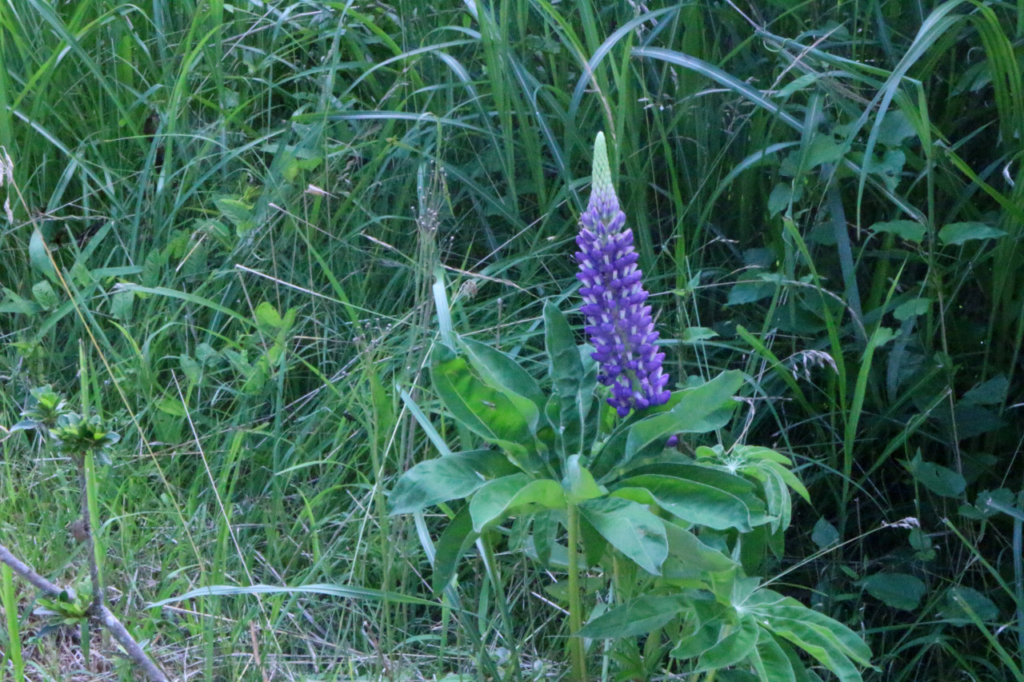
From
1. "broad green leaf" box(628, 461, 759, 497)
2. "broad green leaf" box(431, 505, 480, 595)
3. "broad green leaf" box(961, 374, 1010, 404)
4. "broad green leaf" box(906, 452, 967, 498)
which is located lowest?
"broad green leaf" box(906, 452, 967, 498)

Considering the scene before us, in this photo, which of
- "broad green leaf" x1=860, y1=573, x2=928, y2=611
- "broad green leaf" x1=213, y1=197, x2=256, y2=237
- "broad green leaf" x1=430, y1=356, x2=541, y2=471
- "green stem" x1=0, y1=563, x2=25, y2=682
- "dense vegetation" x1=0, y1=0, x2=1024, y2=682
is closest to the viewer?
"broad green leaf" x1=430, y1=356, x2=541, y2=471

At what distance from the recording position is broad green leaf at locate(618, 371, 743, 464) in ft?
4.47

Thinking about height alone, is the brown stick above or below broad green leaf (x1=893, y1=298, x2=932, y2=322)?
below

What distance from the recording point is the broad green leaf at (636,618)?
52.8 inches

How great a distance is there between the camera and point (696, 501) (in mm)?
1330

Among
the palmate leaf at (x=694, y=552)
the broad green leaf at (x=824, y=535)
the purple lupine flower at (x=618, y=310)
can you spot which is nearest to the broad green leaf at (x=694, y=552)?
the palmate leaf at (x=694, y=552)

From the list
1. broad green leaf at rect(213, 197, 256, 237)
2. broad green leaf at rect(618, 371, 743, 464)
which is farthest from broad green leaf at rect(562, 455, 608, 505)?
broad green leaf at rect(213, 197, 256, 237)

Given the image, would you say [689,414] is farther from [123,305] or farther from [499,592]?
[123,305]

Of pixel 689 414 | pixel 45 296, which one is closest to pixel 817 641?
pixel 689 414

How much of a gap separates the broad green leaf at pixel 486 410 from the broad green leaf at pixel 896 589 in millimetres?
868

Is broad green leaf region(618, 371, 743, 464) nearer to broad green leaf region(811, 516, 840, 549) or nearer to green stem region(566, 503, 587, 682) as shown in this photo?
green stem region(566, 503, 587, 682)

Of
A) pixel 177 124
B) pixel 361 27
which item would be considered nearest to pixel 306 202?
pixel 177 124

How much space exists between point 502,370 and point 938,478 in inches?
38.9

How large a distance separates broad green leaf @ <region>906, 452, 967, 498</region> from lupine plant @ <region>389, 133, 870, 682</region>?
53 cm
